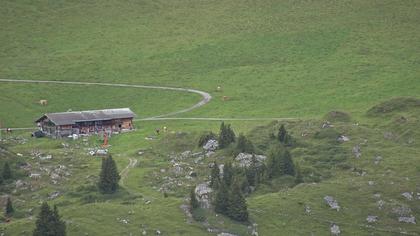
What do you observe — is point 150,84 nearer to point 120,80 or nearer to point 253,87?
point 120,80

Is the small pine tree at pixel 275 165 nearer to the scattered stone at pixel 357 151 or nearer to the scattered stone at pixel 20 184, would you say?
the scattered stone at pixel 357 151

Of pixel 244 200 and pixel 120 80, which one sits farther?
pixel 120 80

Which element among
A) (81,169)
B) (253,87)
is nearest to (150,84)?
(253,87)

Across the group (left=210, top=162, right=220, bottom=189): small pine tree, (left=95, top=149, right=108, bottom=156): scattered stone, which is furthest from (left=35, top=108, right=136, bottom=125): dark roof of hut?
(left=210, top=162, right=220, bottom=189): small pine tree

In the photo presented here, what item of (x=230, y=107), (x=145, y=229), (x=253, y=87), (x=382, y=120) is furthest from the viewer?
(x=253, y=87)

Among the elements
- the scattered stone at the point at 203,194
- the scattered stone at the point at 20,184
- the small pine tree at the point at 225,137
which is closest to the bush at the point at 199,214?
the scattered stone at the point at 203,194

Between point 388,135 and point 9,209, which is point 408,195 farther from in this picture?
point 9,209

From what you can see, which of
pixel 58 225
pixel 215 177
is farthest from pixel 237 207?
pixel 58 225
